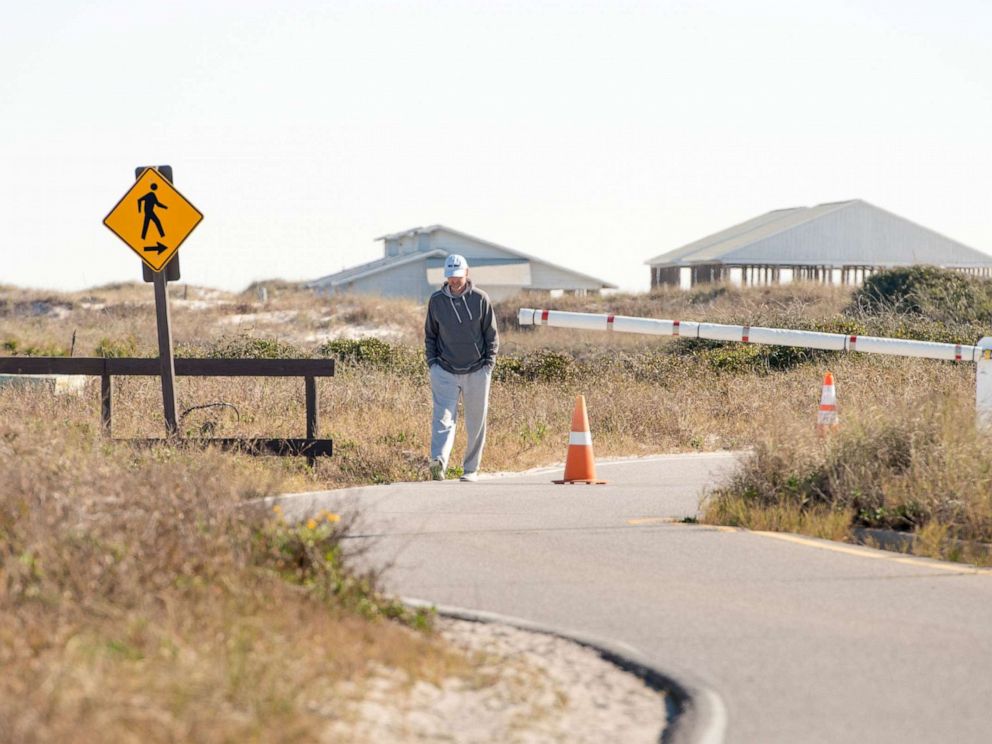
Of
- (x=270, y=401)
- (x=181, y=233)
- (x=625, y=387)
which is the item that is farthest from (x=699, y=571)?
(x=625, y=387)

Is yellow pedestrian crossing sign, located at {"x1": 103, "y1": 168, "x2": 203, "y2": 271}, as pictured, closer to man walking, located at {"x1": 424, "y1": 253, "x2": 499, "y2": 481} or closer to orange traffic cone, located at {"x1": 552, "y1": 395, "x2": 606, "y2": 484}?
man walking, located at {"x1": 424, "y1": 253, "x2": 499, "y2": 481}

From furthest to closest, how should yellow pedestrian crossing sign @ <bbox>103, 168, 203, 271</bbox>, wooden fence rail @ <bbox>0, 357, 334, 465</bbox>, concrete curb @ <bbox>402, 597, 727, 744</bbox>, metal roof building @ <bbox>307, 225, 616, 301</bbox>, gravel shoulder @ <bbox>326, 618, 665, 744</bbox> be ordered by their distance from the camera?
1. metal roof building @ <bbox>307, 225, 616, 301</bbox>
2. wooden fence rail @ <bbox>0, 357, 334, 465</bbox>
3. yellow pedestrian crossing sign @ <bbox>103, 168, 203, 271</bbox>
4. concrete curb @ <bbox>402, 597, 727, 744</bbox>
5. gravel shoulder @ <bbox>326, 618, 665, 744</bbox>

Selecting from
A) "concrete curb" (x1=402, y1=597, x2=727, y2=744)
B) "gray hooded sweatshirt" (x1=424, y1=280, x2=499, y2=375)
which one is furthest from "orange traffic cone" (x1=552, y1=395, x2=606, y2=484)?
"concrete curb" (x1=402, y1=597, x2=727, y2=744)

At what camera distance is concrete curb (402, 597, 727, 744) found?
5.90 m

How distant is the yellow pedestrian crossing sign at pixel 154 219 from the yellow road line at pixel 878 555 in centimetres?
749

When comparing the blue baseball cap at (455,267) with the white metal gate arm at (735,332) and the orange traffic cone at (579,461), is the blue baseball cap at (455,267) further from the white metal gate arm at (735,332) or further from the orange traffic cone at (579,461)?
the white metal gate arm at (735,332)

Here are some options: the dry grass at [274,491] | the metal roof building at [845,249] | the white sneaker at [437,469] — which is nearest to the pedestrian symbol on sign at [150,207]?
the dry grass at [274,491]

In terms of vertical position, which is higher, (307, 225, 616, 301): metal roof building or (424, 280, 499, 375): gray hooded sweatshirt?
(307, 225, 616, 301): metal roof building

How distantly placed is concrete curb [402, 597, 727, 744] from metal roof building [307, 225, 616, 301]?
63.5m

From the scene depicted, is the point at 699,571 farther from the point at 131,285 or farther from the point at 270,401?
the point at 131,285

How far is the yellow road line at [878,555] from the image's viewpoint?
31.3 ft

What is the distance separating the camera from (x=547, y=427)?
18312 millimetres

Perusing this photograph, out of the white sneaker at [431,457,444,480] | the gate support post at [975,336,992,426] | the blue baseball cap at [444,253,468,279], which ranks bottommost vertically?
the white sneaker at [431,457,444,480]

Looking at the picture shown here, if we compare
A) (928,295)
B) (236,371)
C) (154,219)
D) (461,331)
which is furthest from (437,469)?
(928,295)
